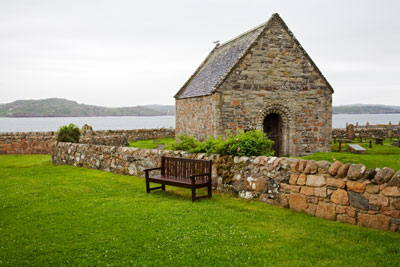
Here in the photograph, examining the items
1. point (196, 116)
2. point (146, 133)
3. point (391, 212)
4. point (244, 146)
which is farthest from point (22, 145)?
point (391, 212)

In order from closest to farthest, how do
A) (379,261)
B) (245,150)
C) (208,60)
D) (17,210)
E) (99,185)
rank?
(379,261)
(17,210)
(245,150)
(99,185)
(208,60)

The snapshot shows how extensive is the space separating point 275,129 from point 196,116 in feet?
16.7

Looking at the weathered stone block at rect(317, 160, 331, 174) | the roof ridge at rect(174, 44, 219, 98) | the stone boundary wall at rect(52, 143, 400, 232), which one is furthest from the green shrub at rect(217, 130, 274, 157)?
the roof ridge at rect(174, 44, 219, 98)

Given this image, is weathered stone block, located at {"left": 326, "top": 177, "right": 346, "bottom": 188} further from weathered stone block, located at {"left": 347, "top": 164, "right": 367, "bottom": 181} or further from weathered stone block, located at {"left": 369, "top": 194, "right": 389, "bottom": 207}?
weathered stone block, located at {"left": 369, "top": 194, "right": 389, "bottom": 207}

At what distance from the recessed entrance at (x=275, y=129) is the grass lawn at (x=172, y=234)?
10.7 metres

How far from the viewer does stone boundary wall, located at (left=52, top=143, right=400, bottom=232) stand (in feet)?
20.6

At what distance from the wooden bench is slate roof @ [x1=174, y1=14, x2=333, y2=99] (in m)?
7.87

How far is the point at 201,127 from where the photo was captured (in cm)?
1980

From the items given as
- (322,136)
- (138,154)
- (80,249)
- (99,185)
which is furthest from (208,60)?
(80,249)

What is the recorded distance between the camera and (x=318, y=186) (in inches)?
290

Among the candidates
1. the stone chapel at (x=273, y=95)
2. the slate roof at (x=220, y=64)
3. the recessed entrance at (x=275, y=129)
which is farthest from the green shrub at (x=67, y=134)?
the recessed entrance at (x=275, y=129)

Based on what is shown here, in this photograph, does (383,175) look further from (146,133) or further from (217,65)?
(146,133)

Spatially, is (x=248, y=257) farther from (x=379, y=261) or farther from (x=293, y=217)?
(x=293, y=217)

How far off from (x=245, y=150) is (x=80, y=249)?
535 centimetres
